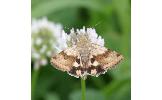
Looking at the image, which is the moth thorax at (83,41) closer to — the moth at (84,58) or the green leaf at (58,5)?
the moth at (84,58)

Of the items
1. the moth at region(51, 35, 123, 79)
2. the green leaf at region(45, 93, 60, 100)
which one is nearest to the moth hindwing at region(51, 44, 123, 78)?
the moth at region(51, 35, 123, 79)

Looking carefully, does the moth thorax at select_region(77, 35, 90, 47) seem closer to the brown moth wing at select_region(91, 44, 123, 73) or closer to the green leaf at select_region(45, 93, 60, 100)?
the brown moth wing at select_region(91, 44, 123, 73)

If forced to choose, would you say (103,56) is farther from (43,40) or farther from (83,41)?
(43,40)

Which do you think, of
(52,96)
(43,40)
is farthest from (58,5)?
(52,96)
